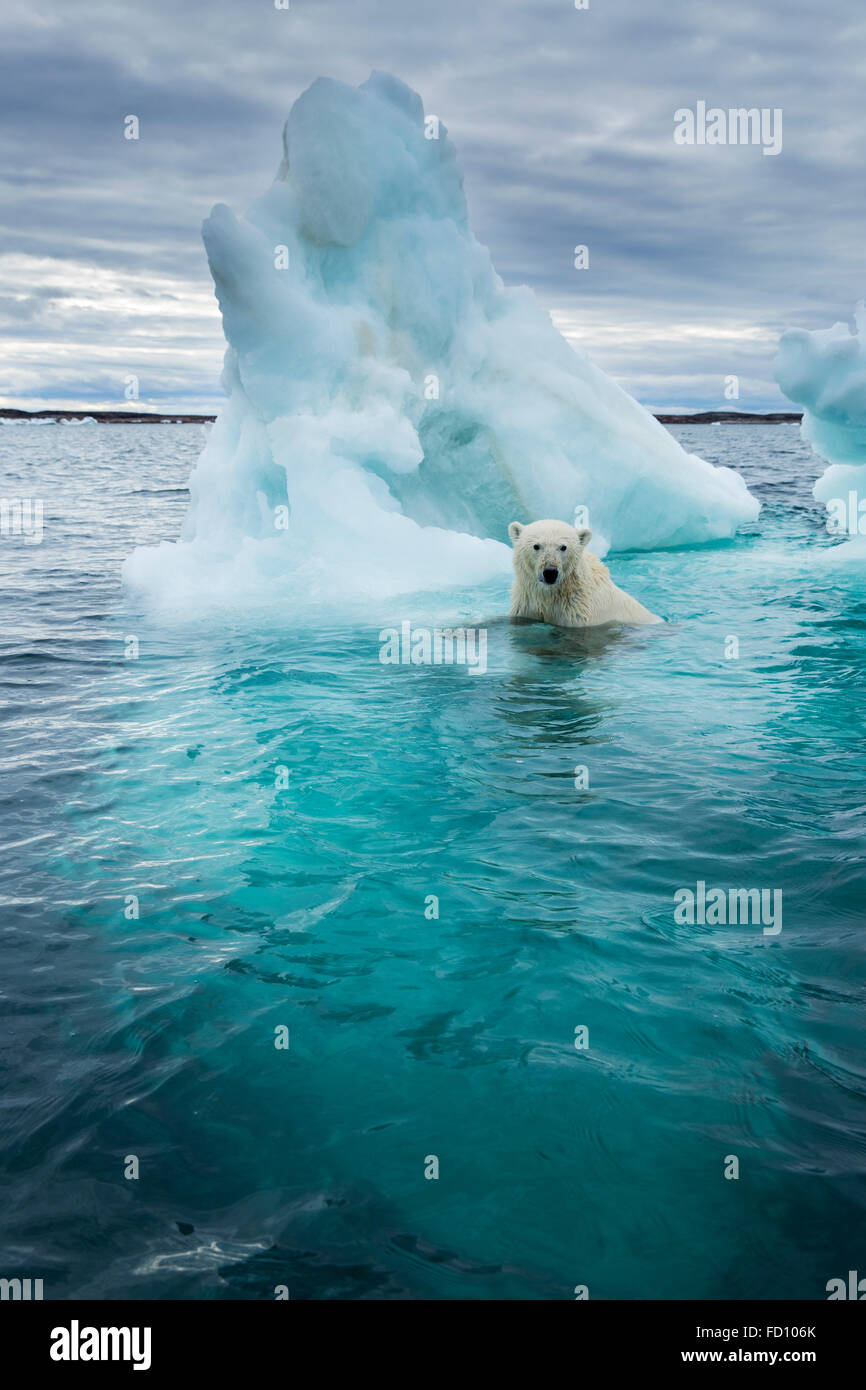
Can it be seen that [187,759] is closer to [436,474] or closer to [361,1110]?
[361,1110]

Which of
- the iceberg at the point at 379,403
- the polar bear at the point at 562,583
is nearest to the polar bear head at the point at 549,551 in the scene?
the polar bear at the point at 562,583

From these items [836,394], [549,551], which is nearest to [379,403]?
[549,551]

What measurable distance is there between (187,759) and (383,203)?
1018 centimetres

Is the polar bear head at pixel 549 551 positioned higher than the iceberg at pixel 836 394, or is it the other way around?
the iceberg at pixel 836 394

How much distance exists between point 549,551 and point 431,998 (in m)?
6.43

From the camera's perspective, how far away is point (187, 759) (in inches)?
269

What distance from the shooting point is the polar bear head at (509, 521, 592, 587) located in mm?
9641

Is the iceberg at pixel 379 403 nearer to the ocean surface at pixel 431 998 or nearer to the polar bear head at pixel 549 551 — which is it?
the polar bear head at pixel 549 551

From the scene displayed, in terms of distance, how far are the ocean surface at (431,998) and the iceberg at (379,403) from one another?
5.11 meters

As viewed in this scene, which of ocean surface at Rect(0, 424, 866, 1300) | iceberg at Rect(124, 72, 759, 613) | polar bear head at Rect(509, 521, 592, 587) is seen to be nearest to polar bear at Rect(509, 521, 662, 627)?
polar bear head at Rect(509, 521, 592, 587)

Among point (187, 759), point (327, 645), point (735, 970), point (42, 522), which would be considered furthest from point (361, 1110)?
point (42, 522)

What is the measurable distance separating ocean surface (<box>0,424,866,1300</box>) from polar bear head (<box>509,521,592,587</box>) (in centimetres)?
184

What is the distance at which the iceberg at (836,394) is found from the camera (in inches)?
547

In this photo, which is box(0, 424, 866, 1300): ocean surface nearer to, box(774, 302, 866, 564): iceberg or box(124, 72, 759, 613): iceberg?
box(124, 72, 759, 613): iceberg
